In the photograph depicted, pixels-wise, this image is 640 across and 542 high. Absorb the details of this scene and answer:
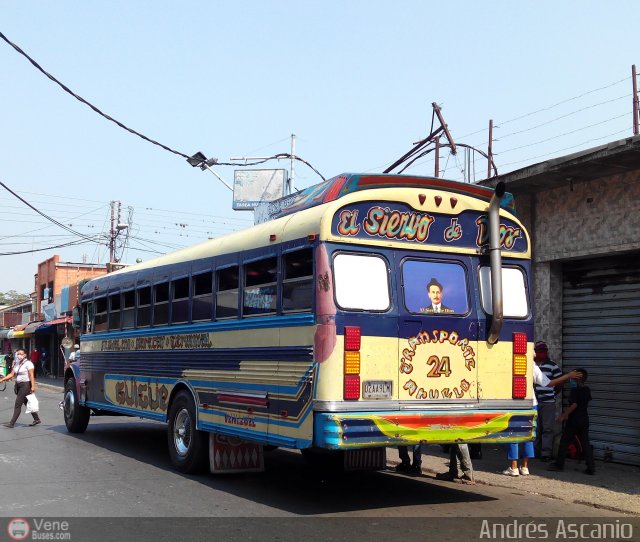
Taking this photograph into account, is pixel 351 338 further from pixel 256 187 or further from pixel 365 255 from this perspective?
pixel 256 187

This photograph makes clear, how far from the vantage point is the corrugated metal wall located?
1139 cm

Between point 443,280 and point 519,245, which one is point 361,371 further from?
point 519,245

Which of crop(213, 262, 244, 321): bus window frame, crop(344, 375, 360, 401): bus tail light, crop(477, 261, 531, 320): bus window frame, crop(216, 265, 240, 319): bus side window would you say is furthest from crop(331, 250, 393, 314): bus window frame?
crop(216, 265, 240, 319): bus side window

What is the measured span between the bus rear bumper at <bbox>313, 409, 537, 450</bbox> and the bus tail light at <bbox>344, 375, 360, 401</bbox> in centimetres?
16

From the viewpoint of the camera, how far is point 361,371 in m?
7.57

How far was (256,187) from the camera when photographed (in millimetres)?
31438

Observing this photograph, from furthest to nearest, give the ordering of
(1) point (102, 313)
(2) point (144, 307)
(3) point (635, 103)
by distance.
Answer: (3) point (635, 103)
(1) point (102, 313)
(2) point (144, 307)

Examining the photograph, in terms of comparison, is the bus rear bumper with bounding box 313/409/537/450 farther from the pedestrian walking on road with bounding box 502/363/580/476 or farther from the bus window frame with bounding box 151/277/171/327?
the bus window frame with bounding box 151/277/171/327

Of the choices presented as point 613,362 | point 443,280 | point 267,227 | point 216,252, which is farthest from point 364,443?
point 613,362

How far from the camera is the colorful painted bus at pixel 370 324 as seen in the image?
7602mm

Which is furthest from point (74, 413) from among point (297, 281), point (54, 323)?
point (54, 323)

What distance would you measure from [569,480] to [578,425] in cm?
79

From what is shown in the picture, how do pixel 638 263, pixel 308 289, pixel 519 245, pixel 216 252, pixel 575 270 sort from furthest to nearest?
pixel 575 270
pixel 638 263
pixel 216 252
pixel 519 245
pixel 308 289

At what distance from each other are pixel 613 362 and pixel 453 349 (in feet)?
15.5
